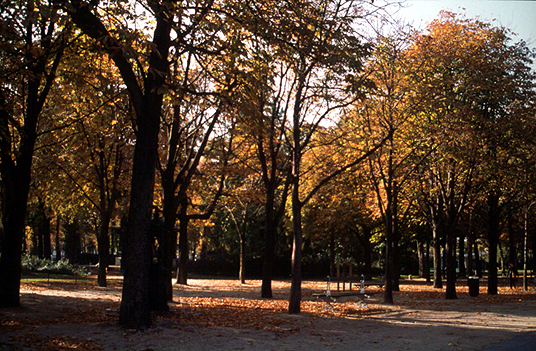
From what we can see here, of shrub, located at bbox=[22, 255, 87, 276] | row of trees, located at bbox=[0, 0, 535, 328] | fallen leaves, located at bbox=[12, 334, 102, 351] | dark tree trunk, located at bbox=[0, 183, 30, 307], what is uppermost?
row of trees, located at bbox=[0, 0, 535, 328]

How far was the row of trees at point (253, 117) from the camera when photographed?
32.2 feet

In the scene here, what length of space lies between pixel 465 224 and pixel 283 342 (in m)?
31.7

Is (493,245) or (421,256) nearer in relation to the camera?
(493,245)

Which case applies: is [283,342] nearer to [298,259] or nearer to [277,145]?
[298,259]


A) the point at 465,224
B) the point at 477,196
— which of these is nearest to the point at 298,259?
the point at 477,196

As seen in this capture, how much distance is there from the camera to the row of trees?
32.2 ft

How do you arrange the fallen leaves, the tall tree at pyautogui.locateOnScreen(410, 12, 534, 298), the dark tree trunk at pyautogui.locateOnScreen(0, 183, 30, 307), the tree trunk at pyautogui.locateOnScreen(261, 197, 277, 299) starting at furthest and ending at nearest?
the tree trunk at pyautogui.locateOnScreen(261, 197, 277, 299), the tall tree at pyautogui.locateOnScreen(410, 12, 534, 298), the dark tree trunk at pyautogui.locateOnScreen(0, 183, 30, 307), the fallen leaves

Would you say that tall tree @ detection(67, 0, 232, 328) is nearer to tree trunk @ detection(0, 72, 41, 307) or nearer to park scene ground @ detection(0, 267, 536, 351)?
park scene ground @ detection(0, 267, 536, 351)

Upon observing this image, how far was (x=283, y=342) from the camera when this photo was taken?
30.6 feet

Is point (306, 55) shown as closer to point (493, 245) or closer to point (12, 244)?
point (12, 244)

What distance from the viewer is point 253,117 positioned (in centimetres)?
952

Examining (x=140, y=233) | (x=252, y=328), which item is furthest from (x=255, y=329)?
(x=140, y=233)

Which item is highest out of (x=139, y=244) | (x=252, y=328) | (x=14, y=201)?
(x=14, y=201)

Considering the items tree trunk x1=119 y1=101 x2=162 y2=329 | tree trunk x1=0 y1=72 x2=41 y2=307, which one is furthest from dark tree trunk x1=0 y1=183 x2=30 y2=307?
tree trunk x1=119 y1=101 x2=162 y2=329
